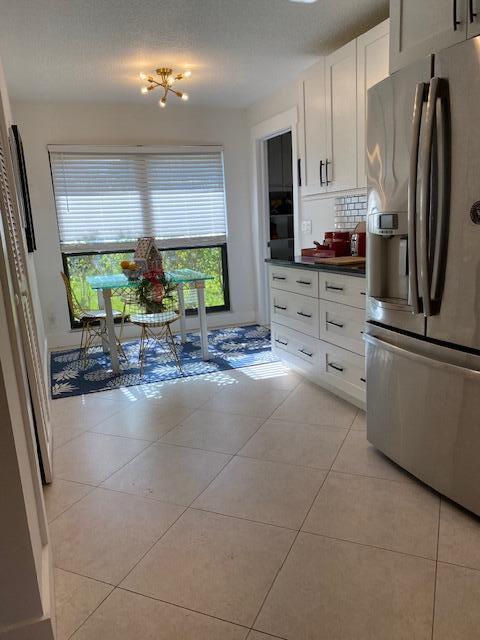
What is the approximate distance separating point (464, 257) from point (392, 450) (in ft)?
3.22

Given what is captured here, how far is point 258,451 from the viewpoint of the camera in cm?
243

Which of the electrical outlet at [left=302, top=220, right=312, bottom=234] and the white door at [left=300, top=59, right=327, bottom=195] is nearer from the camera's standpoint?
the white door at [left=300, top=59, right=327, bottom=195]

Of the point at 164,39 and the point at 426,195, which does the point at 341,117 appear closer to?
the point at 164,39

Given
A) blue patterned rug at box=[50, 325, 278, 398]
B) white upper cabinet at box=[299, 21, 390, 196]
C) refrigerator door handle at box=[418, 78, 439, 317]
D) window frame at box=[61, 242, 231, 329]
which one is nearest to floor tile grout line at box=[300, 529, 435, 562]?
refrigerator door handle at box=[418, 78, 439, 317]

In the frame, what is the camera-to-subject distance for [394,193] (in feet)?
6.37

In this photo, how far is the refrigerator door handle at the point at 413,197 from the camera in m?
1.73

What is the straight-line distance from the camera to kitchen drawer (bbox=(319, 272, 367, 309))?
8.67 ft

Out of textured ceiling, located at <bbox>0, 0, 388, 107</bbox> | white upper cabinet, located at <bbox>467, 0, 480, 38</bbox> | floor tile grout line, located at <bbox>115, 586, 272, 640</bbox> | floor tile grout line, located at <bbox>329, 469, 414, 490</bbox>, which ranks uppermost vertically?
textured ceiling, located at <bbox>0, 0, 388, 107</bbox>

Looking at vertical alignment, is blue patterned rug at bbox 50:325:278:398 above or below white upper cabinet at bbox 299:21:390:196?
below

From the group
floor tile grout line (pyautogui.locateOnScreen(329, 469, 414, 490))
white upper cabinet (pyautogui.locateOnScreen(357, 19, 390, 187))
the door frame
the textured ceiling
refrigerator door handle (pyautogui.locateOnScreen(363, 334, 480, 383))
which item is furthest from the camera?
the door frame

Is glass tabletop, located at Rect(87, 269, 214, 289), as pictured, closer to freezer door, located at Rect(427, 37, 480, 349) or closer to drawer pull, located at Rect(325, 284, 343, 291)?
drawer pull, located at Rect(325, 284, 343, 291)

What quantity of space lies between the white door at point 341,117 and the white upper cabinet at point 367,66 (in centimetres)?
5

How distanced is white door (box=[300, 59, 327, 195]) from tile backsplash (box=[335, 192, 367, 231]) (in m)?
0.23

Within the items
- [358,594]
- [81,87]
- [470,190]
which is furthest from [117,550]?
[81,87]
